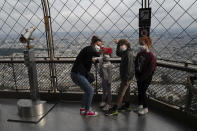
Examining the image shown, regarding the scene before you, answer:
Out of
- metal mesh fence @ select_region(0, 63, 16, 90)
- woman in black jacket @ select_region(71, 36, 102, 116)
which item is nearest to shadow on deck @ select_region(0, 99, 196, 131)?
woman in black jacket @ select_region(71, 36, 102, 116)

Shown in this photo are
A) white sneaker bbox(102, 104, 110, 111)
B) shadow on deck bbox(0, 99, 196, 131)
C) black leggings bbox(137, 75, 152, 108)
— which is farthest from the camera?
white sneaker bbox(102, 104, 110, 111)

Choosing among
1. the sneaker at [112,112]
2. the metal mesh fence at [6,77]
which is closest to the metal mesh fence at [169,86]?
the sneaker at [112,112]

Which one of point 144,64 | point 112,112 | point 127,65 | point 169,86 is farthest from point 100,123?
point 169,86

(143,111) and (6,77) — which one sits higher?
(6,77)

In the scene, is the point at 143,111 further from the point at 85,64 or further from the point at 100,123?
the point at 85,64

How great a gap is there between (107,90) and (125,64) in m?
0.68

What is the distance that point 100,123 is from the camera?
9.65ft

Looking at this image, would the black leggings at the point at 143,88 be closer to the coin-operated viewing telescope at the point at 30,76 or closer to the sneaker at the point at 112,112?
the sneaker at the point at 112,112

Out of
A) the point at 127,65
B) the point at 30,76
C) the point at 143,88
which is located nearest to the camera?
the point at 127,65

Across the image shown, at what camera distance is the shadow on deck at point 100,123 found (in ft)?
9.14

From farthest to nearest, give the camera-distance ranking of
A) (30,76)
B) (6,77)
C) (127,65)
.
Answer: (6,77) < (30,76) < (127,65)

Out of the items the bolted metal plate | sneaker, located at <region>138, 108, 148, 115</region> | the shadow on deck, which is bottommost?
the shadow on deck

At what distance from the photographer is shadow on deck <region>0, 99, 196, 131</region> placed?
279 cm

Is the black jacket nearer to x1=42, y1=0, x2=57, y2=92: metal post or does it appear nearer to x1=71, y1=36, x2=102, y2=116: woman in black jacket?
x1=71, y1=36, x2=102, y2=116: woman in black jacket
